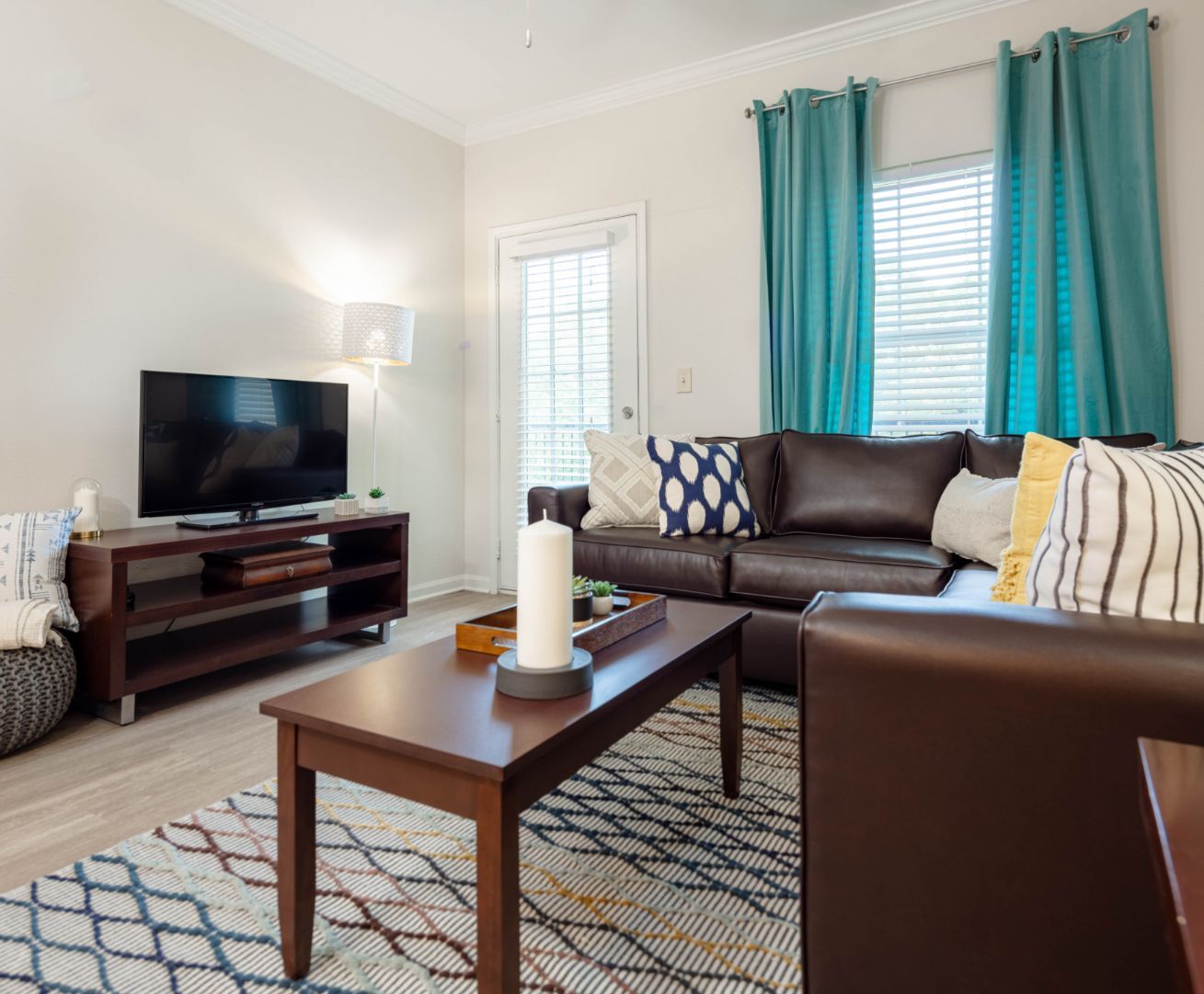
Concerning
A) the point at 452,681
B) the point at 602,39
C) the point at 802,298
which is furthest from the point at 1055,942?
the point at 602,39

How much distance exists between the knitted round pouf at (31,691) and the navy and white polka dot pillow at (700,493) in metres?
1.97

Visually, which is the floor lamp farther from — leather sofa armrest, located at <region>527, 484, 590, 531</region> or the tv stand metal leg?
the tv stand metal leg

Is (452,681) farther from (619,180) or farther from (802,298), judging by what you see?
(619,180)

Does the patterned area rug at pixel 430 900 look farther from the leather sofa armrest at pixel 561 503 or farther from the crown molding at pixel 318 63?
the crown molding at pixel 318 63

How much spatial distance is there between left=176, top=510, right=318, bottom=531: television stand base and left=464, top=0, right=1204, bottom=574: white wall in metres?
1.36

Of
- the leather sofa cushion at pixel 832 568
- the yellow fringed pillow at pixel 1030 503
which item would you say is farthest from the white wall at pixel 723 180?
the yellow fringed pillow at pixel 1030 503

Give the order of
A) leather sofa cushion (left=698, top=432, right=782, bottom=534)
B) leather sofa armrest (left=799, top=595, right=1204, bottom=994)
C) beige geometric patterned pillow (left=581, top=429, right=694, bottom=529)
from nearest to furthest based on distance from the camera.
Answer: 1. leather sofa armrest (left=799, top=595, right=1204, bottom=994)
2. beige geometric patterned pillow (left=581, top=429, right=694, bottom=529)
3. leather sofa cushion (left=698, top=432, right=782, bottom=534)

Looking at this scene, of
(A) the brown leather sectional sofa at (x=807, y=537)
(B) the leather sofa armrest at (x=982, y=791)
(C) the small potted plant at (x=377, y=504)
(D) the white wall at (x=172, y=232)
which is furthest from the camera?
(C) the small potted plant at (x=377, y=504)

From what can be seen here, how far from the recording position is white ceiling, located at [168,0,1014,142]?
3.11m

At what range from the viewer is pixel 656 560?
274cm

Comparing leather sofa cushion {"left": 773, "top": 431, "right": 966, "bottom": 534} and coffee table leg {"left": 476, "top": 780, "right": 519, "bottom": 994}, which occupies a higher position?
leather sofa cushion {"left": 773, "top": 431, "right": 966, "bottom": 534}

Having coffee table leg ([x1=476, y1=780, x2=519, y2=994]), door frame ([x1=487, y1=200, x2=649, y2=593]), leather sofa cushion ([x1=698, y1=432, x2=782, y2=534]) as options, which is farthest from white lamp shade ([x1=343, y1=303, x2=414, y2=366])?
coffee table leg ([x1=476, y1=780, x2=519, y2=994])

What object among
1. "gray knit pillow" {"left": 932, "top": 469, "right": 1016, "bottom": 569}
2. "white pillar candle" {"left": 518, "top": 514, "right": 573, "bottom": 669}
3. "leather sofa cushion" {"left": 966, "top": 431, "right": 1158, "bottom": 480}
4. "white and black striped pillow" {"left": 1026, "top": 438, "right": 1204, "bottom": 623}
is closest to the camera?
"white and black striped pillow" {"left": 1026, "top": 438, "right": 1204, "bottom": 623}

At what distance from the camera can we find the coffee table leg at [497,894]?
37.6 inches
